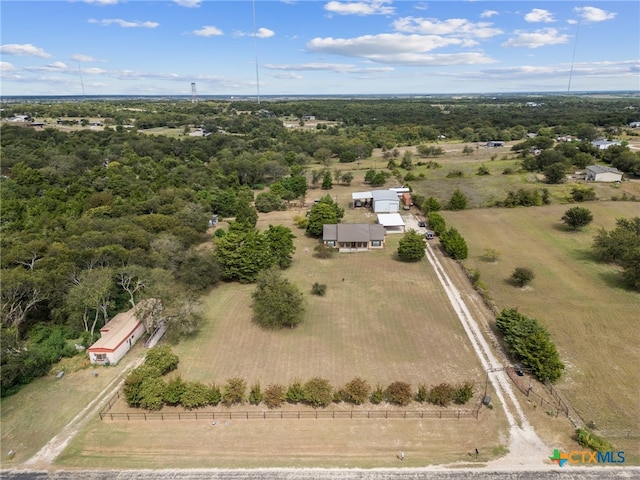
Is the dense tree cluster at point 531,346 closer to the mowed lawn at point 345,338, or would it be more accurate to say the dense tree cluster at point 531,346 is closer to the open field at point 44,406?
the mowed lawn at point 345,338

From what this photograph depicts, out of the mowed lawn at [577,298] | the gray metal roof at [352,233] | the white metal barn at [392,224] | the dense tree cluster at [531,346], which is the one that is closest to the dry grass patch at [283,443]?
the dense tree cluster at [531,346]

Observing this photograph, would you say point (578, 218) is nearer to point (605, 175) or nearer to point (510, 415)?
point (605, 175)

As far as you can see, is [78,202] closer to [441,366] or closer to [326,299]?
[326,299]

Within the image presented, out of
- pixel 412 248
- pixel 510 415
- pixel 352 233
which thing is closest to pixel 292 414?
pixel 510 415

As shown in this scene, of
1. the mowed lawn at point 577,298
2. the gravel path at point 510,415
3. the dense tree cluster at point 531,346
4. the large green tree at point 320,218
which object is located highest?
the large green tree at point 320,218

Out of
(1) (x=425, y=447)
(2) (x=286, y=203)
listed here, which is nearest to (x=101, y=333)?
(1) (x=425, y=447)

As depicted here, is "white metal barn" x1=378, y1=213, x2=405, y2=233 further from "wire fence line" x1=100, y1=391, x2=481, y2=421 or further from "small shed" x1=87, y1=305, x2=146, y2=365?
"small shed" x1=87, y1=305, x2=146, y2=365

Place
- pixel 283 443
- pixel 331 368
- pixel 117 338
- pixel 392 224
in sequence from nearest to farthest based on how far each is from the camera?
pixel 283 443, pixel 331 368, pixel 117 338, pixel 392 224
